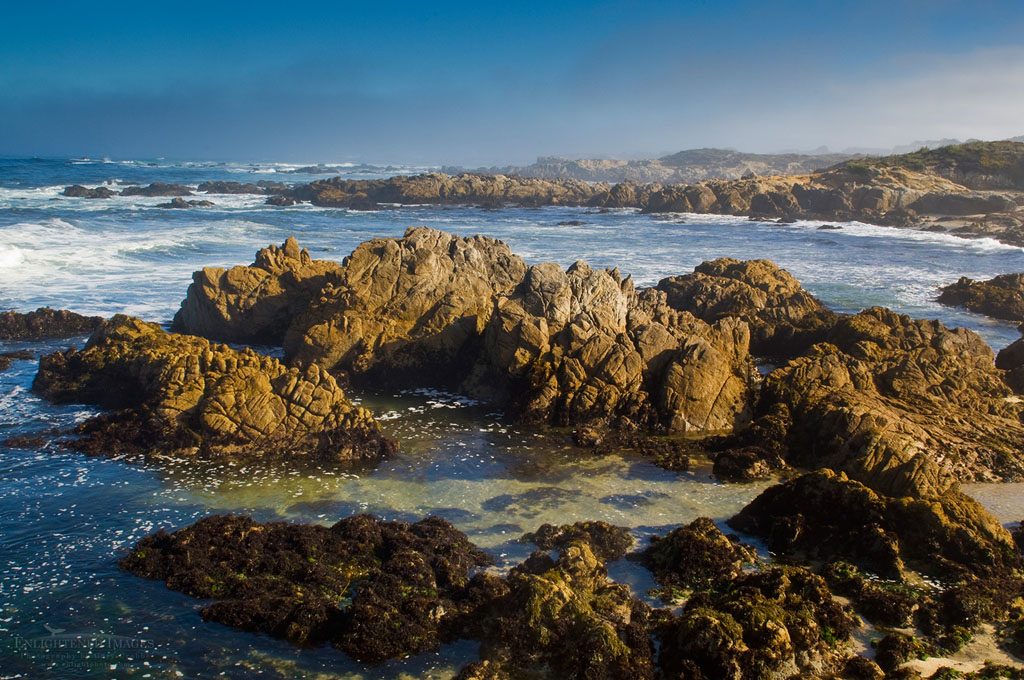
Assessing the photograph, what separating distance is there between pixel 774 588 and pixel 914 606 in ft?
5.91

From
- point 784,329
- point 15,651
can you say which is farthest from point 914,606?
point 784,329

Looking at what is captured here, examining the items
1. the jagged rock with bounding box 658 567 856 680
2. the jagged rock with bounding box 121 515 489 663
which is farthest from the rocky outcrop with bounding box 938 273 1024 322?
the jagged rock with bounding box 121 515 489 663

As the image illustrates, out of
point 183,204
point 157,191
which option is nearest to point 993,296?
point 183,204

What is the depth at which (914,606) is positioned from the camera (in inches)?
366

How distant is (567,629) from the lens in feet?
28.1

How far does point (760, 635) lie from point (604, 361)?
29.2 feet

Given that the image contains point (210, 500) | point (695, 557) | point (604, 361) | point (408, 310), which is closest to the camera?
point (695, 557)

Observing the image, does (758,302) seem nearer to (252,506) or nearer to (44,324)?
(252,506)

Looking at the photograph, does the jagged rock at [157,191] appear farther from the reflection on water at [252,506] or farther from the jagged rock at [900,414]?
the jagged rock at [900,414]

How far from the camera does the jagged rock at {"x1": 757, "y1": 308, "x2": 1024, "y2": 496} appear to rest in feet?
41.4

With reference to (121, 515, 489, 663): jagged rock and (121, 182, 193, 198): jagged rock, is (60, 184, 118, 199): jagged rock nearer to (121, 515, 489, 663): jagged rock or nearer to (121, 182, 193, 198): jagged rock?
(121, 182, 193, 198): jagged rock

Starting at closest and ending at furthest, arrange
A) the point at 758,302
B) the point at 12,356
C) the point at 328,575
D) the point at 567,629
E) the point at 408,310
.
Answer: the point at 567,629 < the point at 328,575 < the point at 12,356 < the point at 408,310 < the point at 758,302

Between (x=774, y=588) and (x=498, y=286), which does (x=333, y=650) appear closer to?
(x=774, y=588)

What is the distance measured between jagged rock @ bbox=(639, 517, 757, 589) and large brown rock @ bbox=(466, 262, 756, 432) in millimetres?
5067
